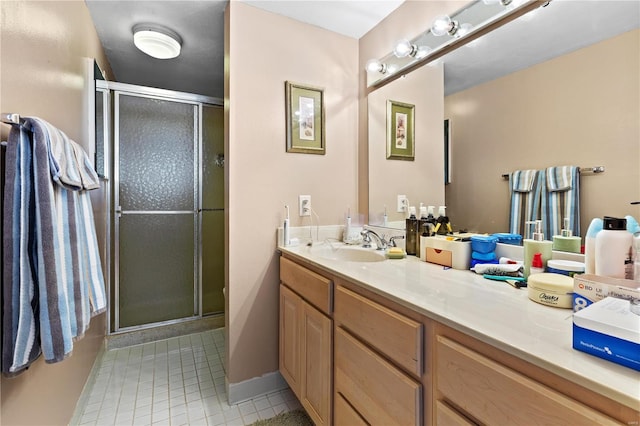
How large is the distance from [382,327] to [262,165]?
1181mm

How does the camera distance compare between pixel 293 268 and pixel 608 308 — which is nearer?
pixel 608 308

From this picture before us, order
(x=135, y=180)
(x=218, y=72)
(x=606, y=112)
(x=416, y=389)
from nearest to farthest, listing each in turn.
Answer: (x=416, y=389), (x=606, y=112), (x=135, y=180), (x=218, y=72)

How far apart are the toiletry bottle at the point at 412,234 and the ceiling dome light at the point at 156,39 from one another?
6.49 ft

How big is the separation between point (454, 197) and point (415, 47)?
0.84 meters

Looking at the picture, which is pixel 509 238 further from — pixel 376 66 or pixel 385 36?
pixel 385 36

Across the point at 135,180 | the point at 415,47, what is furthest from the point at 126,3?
the point at 415,47

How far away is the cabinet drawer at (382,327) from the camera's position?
0.83m

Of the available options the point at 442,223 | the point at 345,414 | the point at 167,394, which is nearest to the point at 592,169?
the point at 442,223

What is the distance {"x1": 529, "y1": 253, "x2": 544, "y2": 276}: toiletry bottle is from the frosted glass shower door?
244 cm

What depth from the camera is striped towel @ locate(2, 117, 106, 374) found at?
2.82ft

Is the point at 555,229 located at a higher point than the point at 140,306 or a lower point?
higher

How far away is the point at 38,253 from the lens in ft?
2.95

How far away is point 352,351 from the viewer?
1105mm

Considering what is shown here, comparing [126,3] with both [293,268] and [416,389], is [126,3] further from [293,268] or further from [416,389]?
[416,389]
